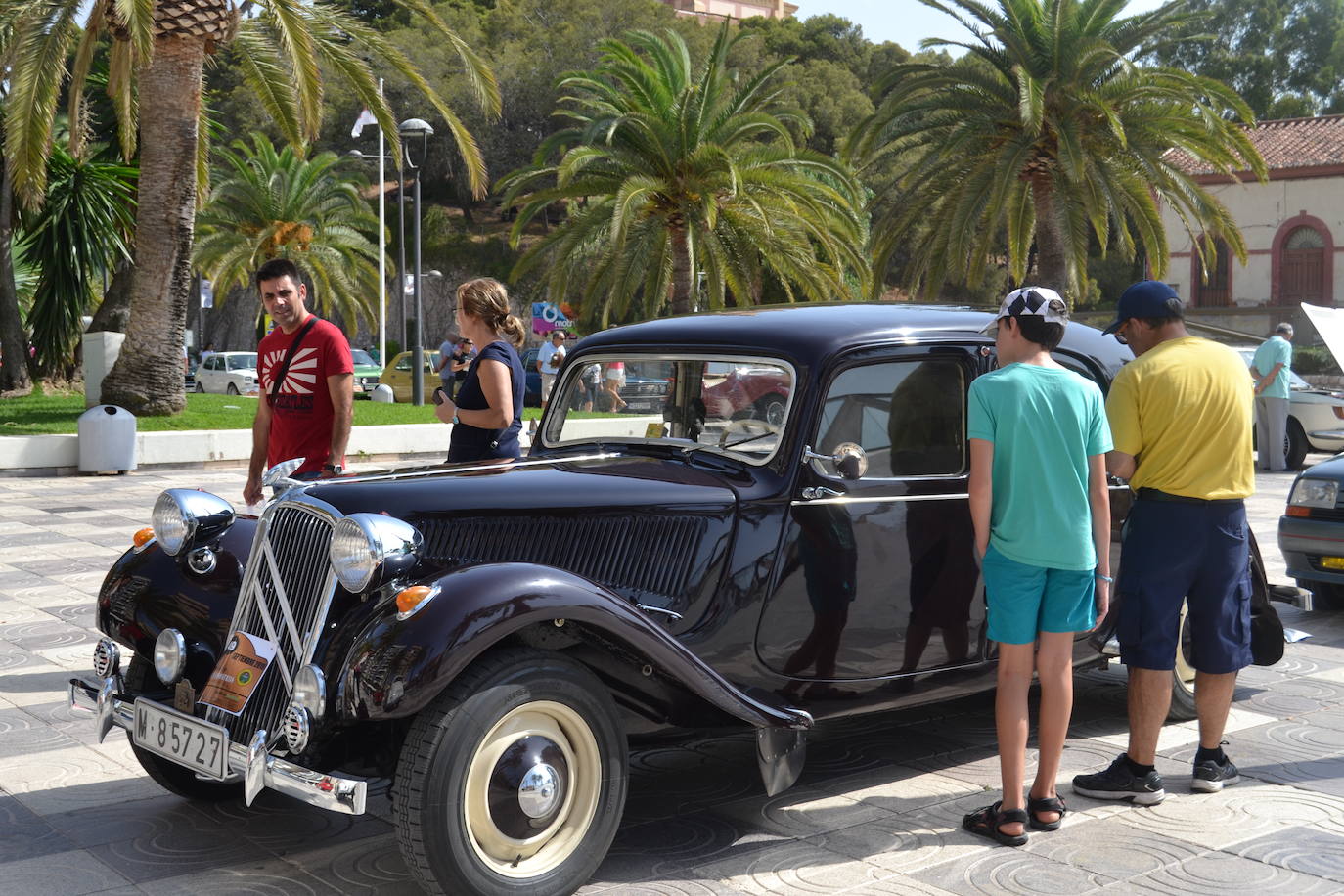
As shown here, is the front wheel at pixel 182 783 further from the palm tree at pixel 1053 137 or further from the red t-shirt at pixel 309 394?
the palm tree at pixel 1053 137

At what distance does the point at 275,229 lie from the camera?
36125mm

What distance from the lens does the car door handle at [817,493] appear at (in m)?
4.27

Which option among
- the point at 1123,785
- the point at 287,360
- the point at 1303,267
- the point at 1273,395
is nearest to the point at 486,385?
the point at 287,360

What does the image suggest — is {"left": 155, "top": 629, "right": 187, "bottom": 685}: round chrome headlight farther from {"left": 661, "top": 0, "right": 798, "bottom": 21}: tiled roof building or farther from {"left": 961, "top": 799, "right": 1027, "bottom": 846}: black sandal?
{"left": 661, "top": 0, "right": 798, "bottom": 21}: tiled roof building

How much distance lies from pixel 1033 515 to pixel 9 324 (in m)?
21.5

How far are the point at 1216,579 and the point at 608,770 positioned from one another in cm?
223

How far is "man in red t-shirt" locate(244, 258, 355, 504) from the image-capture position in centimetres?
568

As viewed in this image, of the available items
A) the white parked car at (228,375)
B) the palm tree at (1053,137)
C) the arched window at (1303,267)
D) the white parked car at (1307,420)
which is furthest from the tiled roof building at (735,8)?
the white parked car at (1307,420)

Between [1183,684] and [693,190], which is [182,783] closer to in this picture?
[1183,684]

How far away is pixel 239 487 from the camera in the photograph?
13852 mm

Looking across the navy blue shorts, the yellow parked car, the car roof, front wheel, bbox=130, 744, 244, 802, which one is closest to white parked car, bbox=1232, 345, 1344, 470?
the car roof

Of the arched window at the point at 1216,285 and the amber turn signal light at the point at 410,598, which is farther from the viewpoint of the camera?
the arched window at the point at 1216,285

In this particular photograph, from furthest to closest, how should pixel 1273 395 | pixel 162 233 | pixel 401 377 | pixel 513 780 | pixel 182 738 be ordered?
pixel 401 377 → pixel 162 233 → pixel 1273 395 → pixel 182 738 → pixel 513 780

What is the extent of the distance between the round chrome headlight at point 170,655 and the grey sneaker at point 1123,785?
9.96 feet
